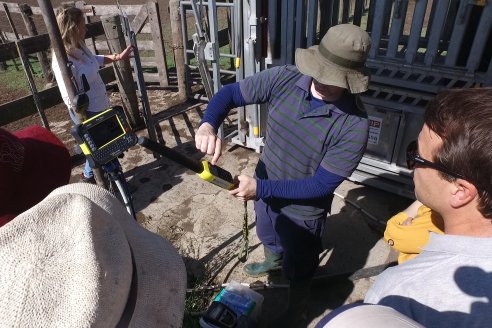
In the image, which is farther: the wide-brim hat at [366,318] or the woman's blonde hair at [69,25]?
the woman's blonde hair at [69,25]

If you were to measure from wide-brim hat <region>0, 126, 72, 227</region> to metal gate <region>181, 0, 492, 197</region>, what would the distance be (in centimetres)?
264

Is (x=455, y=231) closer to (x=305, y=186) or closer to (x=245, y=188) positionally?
(x=305, y=186)

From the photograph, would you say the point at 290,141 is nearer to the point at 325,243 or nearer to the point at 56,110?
A: the point at 325,243

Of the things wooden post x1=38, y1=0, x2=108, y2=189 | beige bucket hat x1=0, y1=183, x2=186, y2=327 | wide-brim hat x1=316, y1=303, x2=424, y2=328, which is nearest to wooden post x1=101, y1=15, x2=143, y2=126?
wooden post x1=38, y1=0, x2=108, y2=189

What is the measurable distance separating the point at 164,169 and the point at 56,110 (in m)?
3.02

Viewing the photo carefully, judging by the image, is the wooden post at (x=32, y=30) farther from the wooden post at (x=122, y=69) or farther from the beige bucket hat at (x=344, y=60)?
the beige bucket hat at (x=344, y=60)

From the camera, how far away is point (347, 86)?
2035 millimetres

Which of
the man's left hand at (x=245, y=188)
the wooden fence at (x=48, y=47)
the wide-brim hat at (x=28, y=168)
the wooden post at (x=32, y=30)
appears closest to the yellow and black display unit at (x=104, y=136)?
the wide-brim hat at (x=28, y=168)

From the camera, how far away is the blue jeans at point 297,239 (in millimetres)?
2602

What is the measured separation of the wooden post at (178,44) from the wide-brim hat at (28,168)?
4.62 m

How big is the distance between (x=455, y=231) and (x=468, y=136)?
32cm

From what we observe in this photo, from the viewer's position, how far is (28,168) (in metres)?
1.68

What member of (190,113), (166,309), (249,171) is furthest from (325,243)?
(190,113)

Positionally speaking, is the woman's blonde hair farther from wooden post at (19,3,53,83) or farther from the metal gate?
wooden post at (19,3,53,83)
